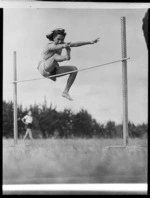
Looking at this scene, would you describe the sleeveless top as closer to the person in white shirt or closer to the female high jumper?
the female high jumper

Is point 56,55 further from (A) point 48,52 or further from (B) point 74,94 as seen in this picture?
(B) point 74,94

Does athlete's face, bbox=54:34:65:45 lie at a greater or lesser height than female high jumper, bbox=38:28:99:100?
greater

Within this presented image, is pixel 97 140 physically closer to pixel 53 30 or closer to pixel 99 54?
pixel 99 54

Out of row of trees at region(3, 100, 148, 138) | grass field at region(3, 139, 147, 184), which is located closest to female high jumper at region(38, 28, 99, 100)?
row of trees at region(3, 100, 148, 138)

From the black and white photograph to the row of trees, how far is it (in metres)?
0.02

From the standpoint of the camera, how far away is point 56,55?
7930 millimetres

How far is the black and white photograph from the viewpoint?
7754 mm

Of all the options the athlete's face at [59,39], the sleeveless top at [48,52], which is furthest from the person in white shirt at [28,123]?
the athlete's face at [59,39]

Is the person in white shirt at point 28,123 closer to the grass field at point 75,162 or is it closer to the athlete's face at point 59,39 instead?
the grass field at point 75,162

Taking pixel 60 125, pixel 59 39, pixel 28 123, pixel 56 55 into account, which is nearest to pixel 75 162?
pixel 60 125

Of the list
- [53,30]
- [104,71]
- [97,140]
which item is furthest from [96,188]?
[53,30]

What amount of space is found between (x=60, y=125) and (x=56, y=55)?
3.53 feet

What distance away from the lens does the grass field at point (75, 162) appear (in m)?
7.71

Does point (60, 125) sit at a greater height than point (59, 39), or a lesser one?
lesser
